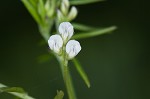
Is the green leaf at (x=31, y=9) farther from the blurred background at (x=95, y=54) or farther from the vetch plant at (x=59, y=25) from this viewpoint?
the blurred background at (x=95, y=54)

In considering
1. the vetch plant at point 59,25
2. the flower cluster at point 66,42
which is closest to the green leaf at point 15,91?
the vetch plant at point 59,25

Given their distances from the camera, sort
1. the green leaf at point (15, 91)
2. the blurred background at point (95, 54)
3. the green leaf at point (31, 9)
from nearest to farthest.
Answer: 1. the green leaf at point (15, 91)
2. the green leaf at point (31, 9)
3. the blurred background at point (95, 54)

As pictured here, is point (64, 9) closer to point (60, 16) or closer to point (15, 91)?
point (60, 16)

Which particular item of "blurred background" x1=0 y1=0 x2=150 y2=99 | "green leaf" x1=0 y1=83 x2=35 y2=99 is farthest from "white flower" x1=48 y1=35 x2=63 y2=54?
"blurred background" x1=0 y1=0 x2=150 y2=99

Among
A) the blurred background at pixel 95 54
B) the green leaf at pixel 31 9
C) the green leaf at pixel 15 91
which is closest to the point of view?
the green leaf at pixel 15 91

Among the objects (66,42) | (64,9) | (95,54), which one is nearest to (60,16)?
(64,9)

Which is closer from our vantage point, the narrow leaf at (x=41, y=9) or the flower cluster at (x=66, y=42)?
the flower cluster at (x=66, y=42)
